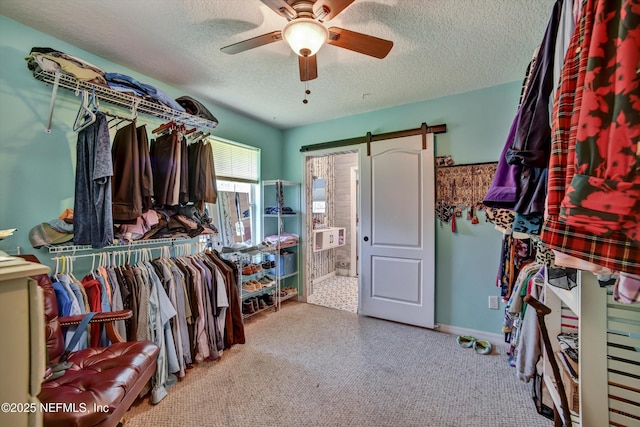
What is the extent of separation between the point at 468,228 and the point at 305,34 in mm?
2363

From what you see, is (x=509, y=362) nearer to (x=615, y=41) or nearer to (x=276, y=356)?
(x=276, y=356)

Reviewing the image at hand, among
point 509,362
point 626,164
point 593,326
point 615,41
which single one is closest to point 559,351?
point 593,326

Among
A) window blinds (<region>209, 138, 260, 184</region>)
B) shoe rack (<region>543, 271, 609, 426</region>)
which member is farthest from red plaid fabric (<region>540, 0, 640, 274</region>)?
window blinds (<region>209, 138, 260, 184</region>)

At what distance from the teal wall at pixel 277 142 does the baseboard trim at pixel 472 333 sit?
0.05m

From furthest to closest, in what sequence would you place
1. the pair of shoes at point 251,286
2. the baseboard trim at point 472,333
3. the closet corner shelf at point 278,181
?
the closet corner shelf at point 278,181
the pair of shoes at point 251,286
the baseboard trim at point 472,333

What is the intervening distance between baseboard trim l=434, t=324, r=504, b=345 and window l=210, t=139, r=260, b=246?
8.02 ft

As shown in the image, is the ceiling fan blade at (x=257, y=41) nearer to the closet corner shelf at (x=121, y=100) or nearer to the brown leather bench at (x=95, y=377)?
the closet corner shelf at (x=121, y=100)

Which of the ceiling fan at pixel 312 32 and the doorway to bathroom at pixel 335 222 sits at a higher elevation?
the ceiling fan at pixel 312 32

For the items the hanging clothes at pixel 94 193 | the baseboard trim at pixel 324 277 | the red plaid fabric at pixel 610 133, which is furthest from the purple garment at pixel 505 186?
the baseboard trim at pixel 324 277

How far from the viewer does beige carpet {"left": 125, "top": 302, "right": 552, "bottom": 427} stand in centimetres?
161

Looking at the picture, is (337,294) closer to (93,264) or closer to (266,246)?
(266,246)

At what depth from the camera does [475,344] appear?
2465mm

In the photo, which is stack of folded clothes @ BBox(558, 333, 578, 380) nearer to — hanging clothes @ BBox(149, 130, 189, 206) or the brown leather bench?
the brown leather bench

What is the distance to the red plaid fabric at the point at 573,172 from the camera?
466 millimetres
